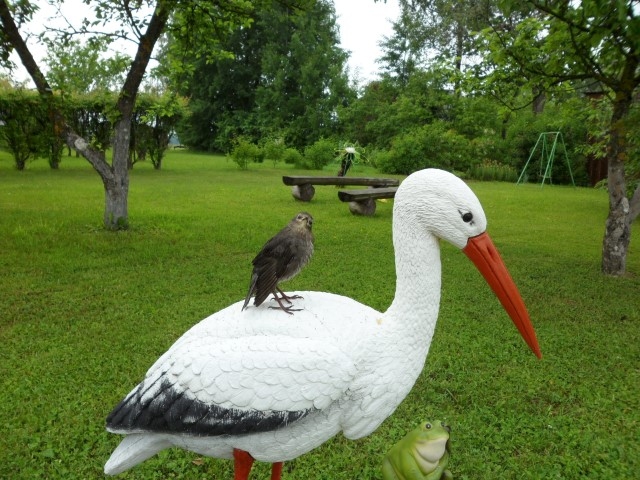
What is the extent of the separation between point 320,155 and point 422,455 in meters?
17.7

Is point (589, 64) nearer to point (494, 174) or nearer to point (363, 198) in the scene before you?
point (363, 198)

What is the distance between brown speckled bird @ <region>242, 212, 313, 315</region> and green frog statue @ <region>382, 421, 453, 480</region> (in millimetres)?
723

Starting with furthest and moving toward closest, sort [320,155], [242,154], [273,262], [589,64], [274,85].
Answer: [274,85], [320,155], [242,154], [589,64], [273,262]

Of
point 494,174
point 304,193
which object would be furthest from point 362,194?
point 494,174

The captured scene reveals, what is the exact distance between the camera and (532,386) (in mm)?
3215

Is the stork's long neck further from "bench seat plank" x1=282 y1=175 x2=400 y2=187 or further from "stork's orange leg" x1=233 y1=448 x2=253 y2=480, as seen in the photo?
"bench seat plank" x1=282 y1=175 x2=400 y2=187

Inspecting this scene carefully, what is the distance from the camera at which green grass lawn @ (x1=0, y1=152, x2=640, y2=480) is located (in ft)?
8.27

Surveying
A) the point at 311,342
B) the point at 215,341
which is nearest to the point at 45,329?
the point at 215,341

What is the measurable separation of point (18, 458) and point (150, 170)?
14.5m

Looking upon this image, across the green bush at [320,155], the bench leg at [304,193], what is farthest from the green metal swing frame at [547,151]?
the bench leg at [304,193]

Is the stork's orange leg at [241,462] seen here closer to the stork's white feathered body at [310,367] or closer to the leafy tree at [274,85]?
the stork's white feathered body at [310,367]

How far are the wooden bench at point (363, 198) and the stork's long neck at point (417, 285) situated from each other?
6.98m

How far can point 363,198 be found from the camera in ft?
28.2

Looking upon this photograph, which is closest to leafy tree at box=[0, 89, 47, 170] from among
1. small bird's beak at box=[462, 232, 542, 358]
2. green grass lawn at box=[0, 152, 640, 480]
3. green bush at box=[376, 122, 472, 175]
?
green grass lawn at box=[0, 152, 640, 480]
